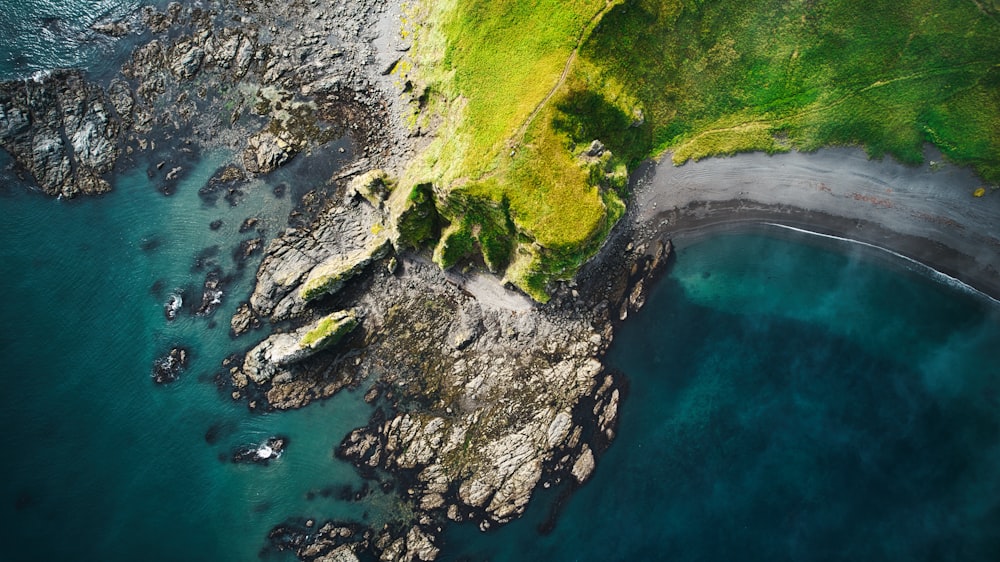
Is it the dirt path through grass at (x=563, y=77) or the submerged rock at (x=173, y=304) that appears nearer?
the dirt path through grass at (x=563, y=77)

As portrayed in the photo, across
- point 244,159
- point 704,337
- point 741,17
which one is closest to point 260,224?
point 244,159

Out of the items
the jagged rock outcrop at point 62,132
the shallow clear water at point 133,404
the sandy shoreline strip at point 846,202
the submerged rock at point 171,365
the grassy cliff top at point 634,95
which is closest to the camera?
the grassy cliff top at point 634,95

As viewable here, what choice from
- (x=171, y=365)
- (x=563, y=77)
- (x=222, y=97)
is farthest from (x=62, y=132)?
(x=563, y=77)

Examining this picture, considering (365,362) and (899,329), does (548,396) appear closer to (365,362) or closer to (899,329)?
(365,362)

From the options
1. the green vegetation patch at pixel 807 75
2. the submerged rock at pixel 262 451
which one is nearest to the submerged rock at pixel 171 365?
the submerged rock at pixel 262 451

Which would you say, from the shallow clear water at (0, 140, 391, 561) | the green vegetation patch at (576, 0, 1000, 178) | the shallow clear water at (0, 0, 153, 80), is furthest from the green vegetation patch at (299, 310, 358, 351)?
the shallow clear water at (0, 0, 153, 80)

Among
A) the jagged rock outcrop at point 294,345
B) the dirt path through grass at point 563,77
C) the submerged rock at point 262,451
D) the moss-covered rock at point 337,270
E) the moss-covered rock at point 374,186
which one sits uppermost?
the dirt path through grass at point 563,77

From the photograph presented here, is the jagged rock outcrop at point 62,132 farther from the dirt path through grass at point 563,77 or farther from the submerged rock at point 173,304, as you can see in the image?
the dirt path through grass at point 563,77
